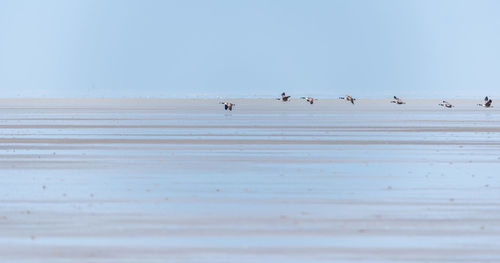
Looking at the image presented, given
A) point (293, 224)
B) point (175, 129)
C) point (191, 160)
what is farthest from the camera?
point (175, 129)

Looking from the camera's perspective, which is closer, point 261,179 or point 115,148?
point 261,179

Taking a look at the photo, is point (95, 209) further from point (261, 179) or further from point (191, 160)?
point (191, 160)

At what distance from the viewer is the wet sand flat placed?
57.8ft

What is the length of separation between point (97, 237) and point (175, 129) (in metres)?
39.9

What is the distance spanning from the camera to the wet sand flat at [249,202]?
17.6 meters

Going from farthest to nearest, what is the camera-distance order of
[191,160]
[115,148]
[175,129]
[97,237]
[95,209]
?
1. [175,129]
2. [115,148]
3. [191,160]
4. [95,209]
5. [97,237]

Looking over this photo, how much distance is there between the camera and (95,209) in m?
22.7

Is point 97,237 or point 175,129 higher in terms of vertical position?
point 175,129

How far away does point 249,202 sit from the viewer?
78.3 ft

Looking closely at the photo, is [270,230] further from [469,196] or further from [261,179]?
[261,179]

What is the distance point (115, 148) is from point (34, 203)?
18584 mm

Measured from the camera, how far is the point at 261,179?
29062 millimetres

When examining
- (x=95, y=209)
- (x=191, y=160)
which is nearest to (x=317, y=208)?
(x=95, y=209)

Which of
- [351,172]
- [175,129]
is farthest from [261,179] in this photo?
[175,129]
